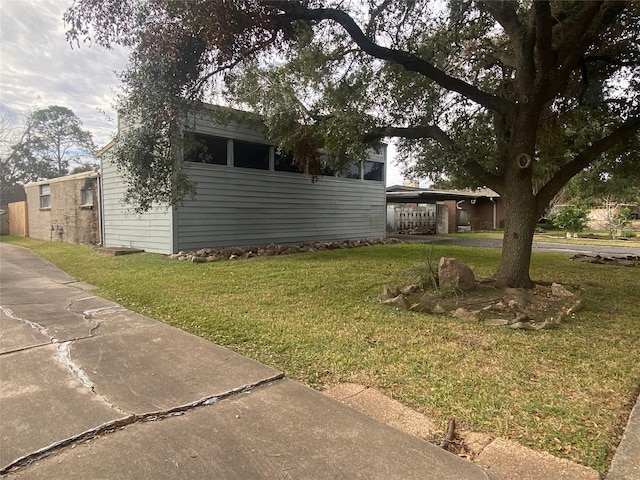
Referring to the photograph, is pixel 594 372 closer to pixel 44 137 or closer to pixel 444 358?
pixel 444 358

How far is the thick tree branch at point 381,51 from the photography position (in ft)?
17.1

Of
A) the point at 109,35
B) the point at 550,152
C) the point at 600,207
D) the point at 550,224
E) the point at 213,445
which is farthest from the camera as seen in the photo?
the point at 600,207

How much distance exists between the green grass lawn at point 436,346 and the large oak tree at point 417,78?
190 centimetres

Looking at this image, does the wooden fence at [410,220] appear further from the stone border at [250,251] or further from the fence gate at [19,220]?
the fence gate at [19,220]

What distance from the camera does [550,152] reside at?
7.80m

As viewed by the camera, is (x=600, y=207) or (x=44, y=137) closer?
(x=600, y=207)

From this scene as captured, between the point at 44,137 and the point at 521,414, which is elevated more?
the point at 44,137

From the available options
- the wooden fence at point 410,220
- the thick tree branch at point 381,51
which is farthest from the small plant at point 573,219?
the thick tree branch at point 381,51

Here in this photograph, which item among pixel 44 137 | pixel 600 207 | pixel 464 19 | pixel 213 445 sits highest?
pixel 44 137

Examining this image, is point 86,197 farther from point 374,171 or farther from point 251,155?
point 374,171

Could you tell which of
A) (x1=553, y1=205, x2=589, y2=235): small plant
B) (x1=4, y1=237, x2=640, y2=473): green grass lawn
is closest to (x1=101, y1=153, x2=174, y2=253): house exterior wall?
(x1=4, y1=237, x2=640, y2=473): green grass lawn

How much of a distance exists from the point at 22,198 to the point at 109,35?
31.0 metres

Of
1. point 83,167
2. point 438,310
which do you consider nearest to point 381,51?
point 438,310

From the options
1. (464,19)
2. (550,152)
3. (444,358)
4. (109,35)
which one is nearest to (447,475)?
(444,358)
